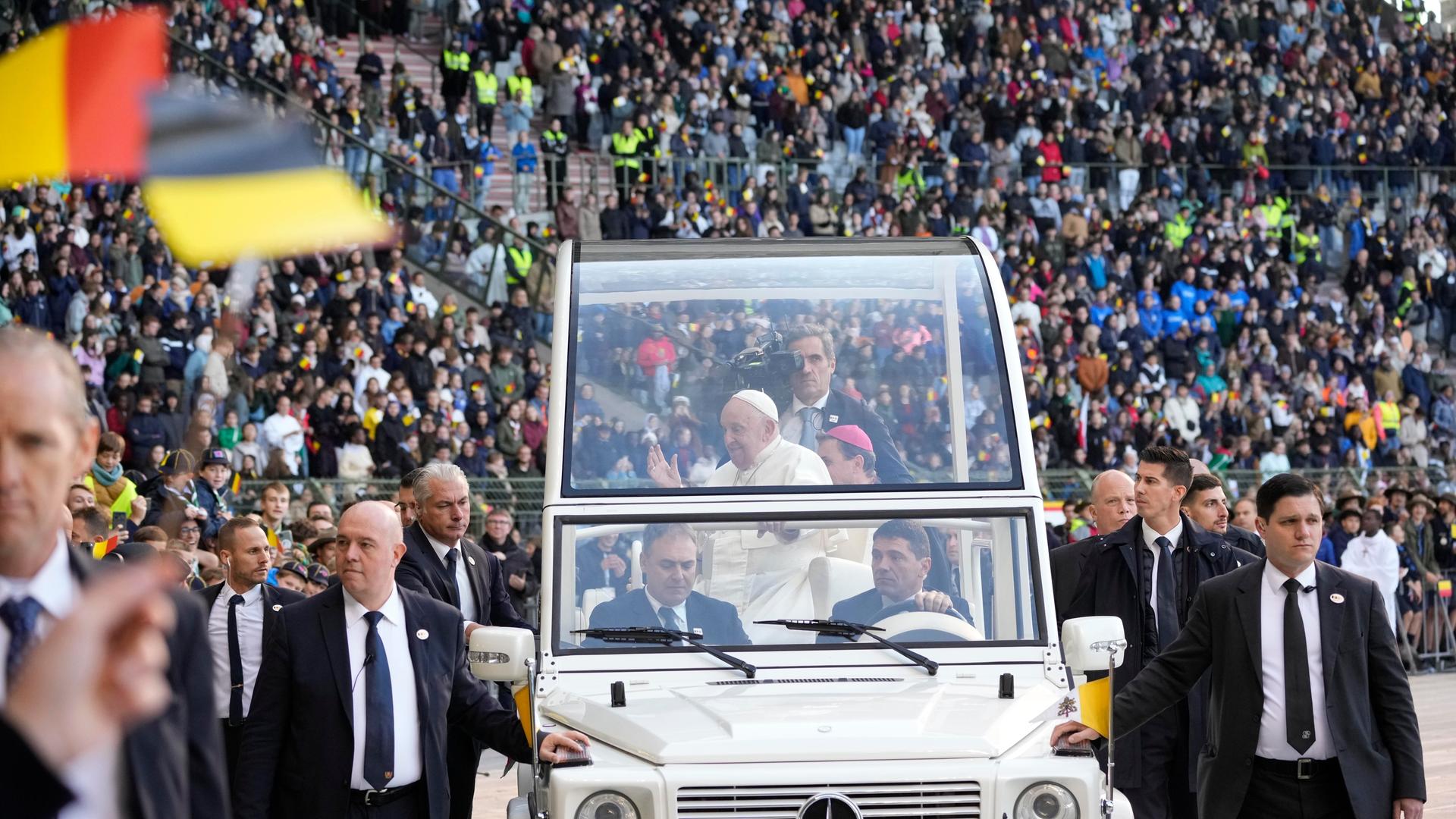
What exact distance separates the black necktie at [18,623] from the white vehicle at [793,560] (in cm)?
303

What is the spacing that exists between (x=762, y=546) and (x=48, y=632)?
14.7ft

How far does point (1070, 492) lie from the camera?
856 inches

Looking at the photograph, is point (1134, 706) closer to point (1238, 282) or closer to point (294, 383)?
point (294, 383)

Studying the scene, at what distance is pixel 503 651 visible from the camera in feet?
20.3

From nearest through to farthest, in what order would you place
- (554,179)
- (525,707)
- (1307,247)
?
1. (525,707)
2. (554,179)
3. (1307,247)

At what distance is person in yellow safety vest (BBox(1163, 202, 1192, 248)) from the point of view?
98.1 ft

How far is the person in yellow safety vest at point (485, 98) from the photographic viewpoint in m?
26.0

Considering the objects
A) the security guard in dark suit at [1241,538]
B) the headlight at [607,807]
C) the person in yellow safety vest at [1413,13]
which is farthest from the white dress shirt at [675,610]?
the person in yellow safety vest at [1413,13]

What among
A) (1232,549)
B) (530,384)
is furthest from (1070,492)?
(1232,549)

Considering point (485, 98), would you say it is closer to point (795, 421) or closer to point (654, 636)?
point (795, 421)

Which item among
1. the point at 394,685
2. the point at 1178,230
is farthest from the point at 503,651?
the point at 1178,230

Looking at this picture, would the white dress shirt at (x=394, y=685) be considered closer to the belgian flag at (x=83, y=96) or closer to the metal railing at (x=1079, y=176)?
the belgian flag at (x=83, y=96)

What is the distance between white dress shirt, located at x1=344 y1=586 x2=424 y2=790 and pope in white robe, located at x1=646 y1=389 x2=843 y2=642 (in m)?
1.09

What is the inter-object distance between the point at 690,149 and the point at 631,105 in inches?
40.7
